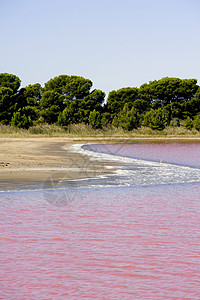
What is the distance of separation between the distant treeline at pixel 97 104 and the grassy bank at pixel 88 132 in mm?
1128

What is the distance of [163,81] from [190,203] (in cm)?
7420

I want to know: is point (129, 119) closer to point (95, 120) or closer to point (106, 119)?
point (95, 120)

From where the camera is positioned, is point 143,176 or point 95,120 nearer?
point 143,176

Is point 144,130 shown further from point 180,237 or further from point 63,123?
point 180,237

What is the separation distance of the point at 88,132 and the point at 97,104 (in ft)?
42.9

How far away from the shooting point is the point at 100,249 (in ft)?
23.3

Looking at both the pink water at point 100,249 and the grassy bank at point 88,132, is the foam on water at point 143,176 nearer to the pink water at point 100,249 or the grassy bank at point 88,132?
the pink water at point 100,249

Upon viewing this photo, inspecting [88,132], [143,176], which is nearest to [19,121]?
[88,132]

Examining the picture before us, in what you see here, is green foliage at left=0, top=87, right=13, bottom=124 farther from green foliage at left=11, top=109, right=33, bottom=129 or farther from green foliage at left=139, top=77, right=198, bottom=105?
green foliage at left=139, top=77, right=198, bottom=105

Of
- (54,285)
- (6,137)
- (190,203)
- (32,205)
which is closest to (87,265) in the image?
(54,285)

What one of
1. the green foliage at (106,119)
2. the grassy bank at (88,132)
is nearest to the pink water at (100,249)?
the grassy bank at (88,132)

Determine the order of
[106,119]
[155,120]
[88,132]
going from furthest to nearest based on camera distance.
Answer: [106,119] < [155,120] < [88,132]

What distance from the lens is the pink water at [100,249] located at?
544 cm

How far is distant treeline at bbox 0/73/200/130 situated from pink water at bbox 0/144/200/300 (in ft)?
188
